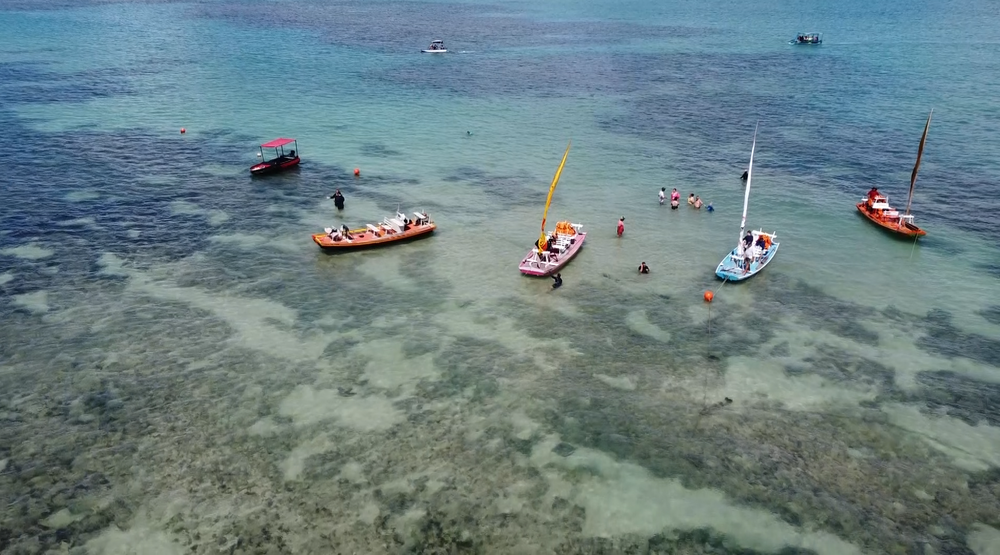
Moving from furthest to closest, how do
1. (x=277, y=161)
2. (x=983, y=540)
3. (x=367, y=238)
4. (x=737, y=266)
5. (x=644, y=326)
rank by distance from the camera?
(x=277, y=161) < (x=367, y=238) < (x=737, y=266) < (x=644, y=326) < (x=983, y=540)

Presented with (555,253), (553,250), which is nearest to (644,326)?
(555,253)

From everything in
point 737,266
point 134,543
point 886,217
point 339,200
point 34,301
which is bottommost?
point 134,543

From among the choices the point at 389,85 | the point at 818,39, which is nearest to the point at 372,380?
the point at 389,85

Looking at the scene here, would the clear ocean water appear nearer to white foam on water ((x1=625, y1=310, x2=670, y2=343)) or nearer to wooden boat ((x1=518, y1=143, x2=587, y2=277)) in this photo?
white foam on water ((x1=625, y1=310, x2=670, y2=343))

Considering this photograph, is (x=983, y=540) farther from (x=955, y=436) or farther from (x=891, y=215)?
(x=891, y=215)

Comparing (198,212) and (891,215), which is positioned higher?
(198,212)

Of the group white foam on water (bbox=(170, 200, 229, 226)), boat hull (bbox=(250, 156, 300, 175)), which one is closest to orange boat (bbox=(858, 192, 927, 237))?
boat hull (bbox=(250, 156, 300, 175))
